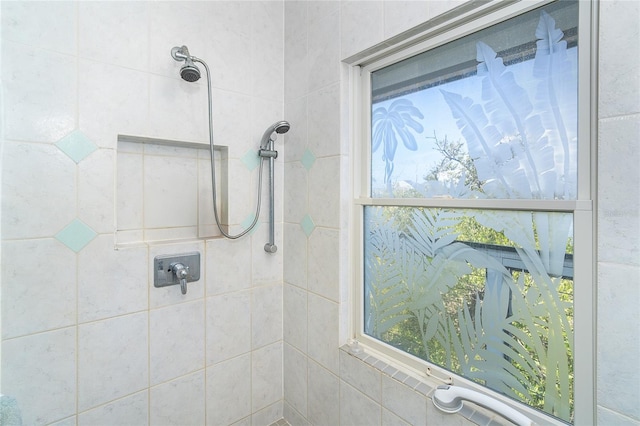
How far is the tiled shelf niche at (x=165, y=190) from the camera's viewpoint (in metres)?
1.20

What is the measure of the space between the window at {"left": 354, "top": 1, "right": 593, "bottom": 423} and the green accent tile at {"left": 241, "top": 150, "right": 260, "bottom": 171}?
1.88 ft

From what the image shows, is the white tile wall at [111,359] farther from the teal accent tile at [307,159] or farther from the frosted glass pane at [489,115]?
the frosted glass pane at [489,115]

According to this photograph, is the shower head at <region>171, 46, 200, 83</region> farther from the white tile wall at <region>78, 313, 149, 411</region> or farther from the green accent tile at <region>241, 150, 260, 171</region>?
the white tile wall at <region>78, 313, 149, 411</region>

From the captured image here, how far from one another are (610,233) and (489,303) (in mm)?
371

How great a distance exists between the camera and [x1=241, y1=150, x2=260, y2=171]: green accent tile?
142 centimetres

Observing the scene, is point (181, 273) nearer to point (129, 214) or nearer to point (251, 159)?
point (129, 214)

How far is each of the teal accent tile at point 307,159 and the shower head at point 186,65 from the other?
565 mm

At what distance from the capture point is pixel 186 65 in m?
1.11

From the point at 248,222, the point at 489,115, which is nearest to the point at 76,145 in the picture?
the point at 248,222

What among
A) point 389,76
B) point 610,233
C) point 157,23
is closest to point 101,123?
point 157,23

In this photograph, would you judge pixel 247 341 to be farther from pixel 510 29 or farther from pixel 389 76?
A: pixel 510 29

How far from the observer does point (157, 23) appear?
1.17 metres

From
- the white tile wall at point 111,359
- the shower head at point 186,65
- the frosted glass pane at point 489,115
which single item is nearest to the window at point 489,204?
the frosted glass pane at point 489,115

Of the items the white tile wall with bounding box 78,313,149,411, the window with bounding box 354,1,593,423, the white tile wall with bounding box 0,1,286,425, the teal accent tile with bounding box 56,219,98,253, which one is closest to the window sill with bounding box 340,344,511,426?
the window with bounding box 354,1,593,423
